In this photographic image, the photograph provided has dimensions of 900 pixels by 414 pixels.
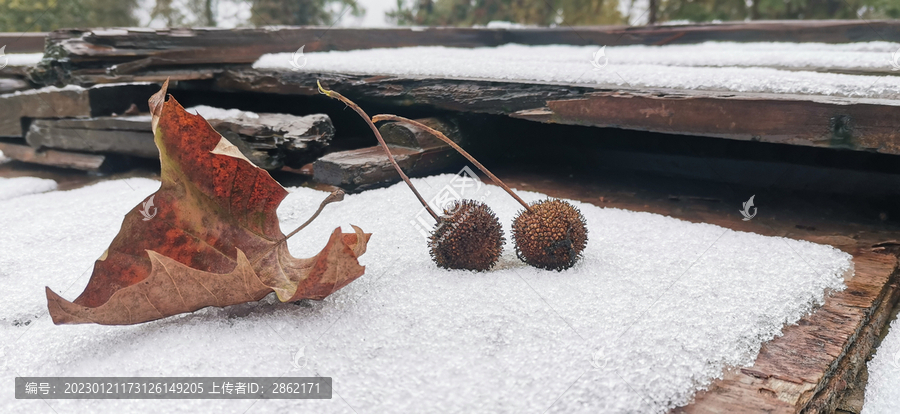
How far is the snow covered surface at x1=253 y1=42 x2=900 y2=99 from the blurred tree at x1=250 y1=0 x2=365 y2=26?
356 centimetres

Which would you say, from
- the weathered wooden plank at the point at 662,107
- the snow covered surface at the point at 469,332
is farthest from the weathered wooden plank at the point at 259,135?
the snow covered surface at the point at 469,332

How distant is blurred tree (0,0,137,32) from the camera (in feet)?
17.1

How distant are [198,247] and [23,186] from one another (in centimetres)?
170

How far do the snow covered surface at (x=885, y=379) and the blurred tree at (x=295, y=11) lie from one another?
536 cm

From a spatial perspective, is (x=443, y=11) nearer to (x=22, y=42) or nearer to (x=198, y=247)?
(x=22, y=42)

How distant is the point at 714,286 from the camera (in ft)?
3.80

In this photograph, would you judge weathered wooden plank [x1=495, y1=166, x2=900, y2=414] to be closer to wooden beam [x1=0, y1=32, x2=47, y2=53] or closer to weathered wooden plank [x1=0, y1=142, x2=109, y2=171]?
weathered wooden plank [x1=0, y1=142, x2=109, y2=171]

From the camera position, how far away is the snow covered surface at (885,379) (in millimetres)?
1002

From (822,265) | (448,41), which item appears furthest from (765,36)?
(822,265)

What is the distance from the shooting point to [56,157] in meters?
2.68

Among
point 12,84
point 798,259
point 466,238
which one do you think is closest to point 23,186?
point 12,84

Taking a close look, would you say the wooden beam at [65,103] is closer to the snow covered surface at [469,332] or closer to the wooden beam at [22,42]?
the wooden beam at [22,42]

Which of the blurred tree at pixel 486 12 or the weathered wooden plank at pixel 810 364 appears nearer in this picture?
the weathered wooden plank at pixel 810 364

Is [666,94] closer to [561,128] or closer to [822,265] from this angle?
[822,265]
